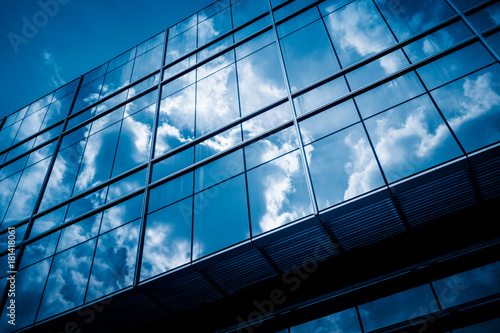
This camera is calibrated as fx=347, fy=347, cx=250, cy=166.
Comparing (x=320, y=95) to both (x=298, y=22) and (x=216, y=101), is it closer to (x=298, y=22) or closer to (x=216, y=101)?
(x=298, y=22)

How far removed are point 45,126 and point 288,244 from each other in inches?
842

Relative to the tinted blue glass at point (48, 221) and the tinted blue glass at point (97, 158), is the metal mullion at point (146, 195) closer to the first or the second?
the tinted blue glass at point (97, 158)

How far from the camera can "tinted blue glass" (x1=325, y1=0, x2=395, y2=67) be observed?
15.0 m

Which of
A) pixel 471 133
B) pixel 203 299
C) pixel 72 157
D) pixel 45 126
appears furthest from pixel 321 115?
pixel 45 126

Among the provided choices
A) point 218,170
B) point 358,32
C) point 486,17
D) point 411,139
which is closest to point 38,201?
point 218,170

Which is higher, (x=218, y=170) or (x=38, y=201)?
(x=38, y=201)

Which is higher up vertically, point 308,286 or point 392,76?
point 392,76

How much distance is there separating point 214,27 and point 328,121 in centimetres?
1226

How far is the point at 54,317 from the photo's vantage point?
13.9 meters

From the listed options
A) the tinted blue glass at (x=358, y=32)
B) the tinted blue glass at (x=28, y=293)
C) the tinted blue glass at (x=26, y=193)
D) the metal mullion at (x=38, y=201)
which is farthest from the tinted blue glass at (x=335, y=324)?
the tinted blue glass at (x=26, y=193)

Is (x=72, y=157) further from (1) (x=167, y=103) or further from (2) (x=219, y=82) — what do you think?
(2) (x=219, y=82)

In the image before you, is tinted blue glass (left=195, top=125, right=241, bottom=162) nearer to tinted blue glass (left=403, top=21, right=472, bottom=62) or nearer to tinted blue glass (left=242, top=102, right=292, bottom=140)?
tinted blue glass (left=242, top=102, right=292, bottom=140)

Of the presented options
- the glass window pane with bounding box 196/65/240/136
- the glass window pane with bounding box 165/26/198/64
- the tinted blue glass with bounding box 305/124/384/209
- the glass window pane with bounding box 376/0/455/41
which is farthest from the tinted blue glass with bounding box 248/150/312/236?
the glass window pane with bounding box 165/26/198/64

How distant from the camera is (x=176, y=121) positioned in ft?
60.5
